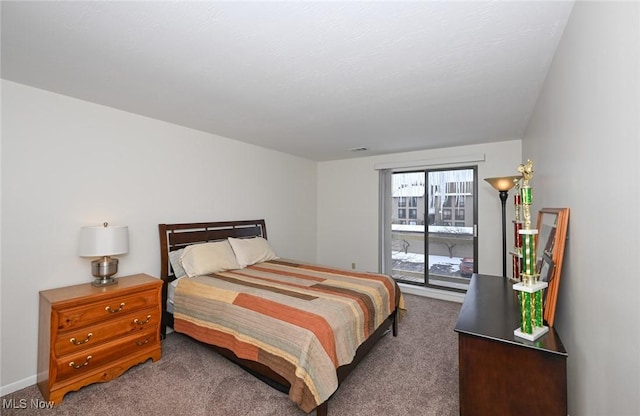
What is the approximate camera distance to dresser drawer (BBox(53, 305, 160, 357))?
6.64ft

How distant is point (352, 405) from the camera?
1964 mm

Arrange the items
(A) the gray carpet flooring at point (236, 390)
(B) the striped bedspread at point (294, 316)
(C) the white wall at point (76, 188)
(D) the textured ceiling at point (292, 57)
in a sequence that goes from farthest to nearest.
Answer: (C) the white wall at point (76, 188) < (A) the gray carpet flooring at point (236, 390) < (B) the striped bedspread at point (294, 316) < (D) the textured ceiling at point (292, 57)

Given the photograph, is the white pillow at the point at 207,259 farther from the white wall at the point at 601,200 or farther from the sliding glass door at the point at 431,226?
the white wall at the point at 601,200

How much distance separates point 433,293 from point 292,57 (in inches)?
162

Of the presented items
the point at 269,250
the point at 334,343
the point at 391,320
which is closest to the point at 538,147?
the point at 391,320

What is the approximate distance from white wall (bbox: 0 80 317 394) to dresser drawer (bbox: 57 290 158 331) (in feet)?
1.66

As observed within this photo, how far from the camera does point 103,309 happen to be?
2.21 m

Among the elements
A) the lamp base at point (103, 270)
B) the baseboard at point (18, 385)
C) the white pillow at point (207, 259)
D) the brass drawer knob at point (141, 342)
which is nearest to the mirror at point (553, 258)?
the white pillow at point (207, 259)

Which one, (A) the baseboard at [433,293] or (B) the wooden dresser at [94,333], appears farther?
(A) the baseboard at [433,293]

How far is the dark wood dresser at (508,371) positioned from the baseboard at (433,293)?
113 inches

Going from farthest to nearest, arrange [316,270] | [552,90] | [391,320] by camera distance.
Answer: [316,270], [391,320], [552,90]

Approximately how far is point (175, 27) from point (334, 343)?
7.11ft

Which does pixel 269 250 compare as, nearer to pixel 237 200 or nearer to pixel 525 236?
pixel 237 200

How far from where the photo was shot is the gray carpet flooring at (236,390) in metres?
1.91
